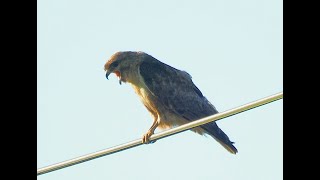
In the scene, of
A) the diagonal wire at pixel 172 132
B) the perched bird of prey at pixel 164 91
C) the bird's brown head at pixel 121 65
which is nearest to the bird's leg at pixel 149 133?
the perched bird of prey at pixel 164 91

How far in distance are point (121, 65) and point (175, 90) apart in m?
0.99

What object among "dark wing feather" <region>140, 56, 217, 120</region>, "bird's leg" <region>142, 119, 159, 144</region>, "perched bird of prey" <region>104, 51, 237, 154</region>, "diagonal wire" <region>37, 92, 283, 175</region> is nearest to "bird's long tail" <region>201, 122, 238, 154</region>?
"perched bird of prey" <region>104, 51, 237, 154</region>

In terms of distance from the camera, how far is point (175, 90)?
391 inches

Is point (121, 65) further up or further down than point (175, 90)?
further up

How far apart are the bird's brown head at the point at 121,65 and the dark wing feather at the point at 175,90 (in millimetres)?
192

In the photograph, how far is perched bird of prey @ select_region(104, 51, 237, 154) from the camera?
933cm

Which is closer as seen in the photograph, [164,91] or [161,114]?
[161,114]

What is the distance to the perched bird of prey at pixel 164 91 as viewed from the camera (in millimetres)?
9328

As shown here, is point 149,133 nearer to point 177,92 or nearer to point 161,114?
point 161,114

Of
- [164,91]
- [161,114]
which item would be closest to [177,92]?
[164,91]
